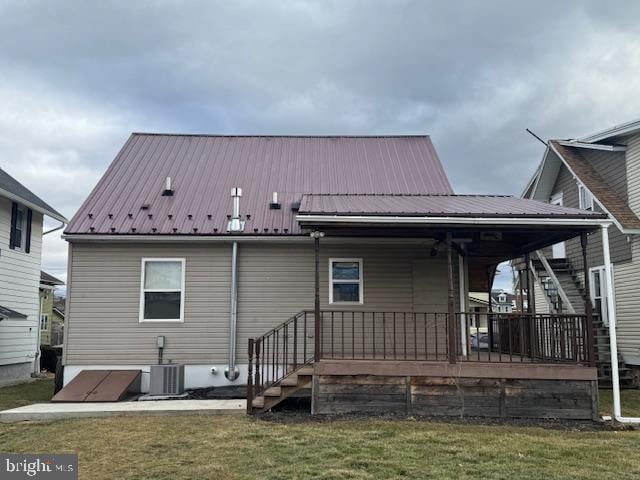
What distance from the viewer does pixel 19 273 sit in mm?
14164

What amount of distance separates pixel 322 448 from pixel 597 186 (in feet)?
36.9

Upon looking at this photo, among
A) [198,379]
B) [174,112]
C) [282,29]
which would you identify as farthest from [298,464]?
[174,112]

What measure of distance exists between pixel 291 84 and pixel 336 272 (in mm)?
9456

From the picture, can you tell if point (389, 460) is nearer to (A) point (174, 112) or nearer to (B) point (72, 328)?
(B) point (72, 328)

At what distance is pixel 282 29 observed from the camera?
1393cm

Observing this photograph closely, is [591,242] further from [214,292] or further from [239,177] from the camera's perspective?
[214,292]

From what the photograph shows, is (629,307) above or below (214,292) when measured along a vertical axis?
below

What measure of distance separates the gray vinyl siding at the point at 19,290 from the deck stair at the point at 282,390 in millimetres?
9119

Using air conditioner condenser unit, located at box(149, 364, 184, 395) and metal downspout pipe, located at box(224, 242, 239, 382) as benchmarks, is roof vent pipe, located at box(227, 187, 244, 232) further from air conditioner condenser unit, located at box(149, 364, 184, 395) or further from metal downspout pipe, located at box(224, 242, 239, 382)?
air conditioner condenser unit, located at box(149, 364, 184, 395)

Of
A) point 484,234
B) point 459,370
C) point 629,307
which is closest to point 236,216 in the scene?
point 484,234

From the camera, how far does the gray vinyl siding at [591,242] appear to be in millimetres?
12898

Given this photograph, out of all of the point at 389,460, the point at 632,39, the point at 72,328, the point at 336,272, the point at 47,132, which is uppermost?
the point at 632,39

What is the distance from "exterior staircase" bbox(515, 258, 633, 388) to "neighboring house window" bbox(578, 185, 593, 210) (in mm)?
1768

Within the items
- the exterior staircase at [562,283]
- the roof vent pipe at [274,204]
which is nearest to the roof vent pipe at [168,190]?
the roof vent pipe at [274,204]
